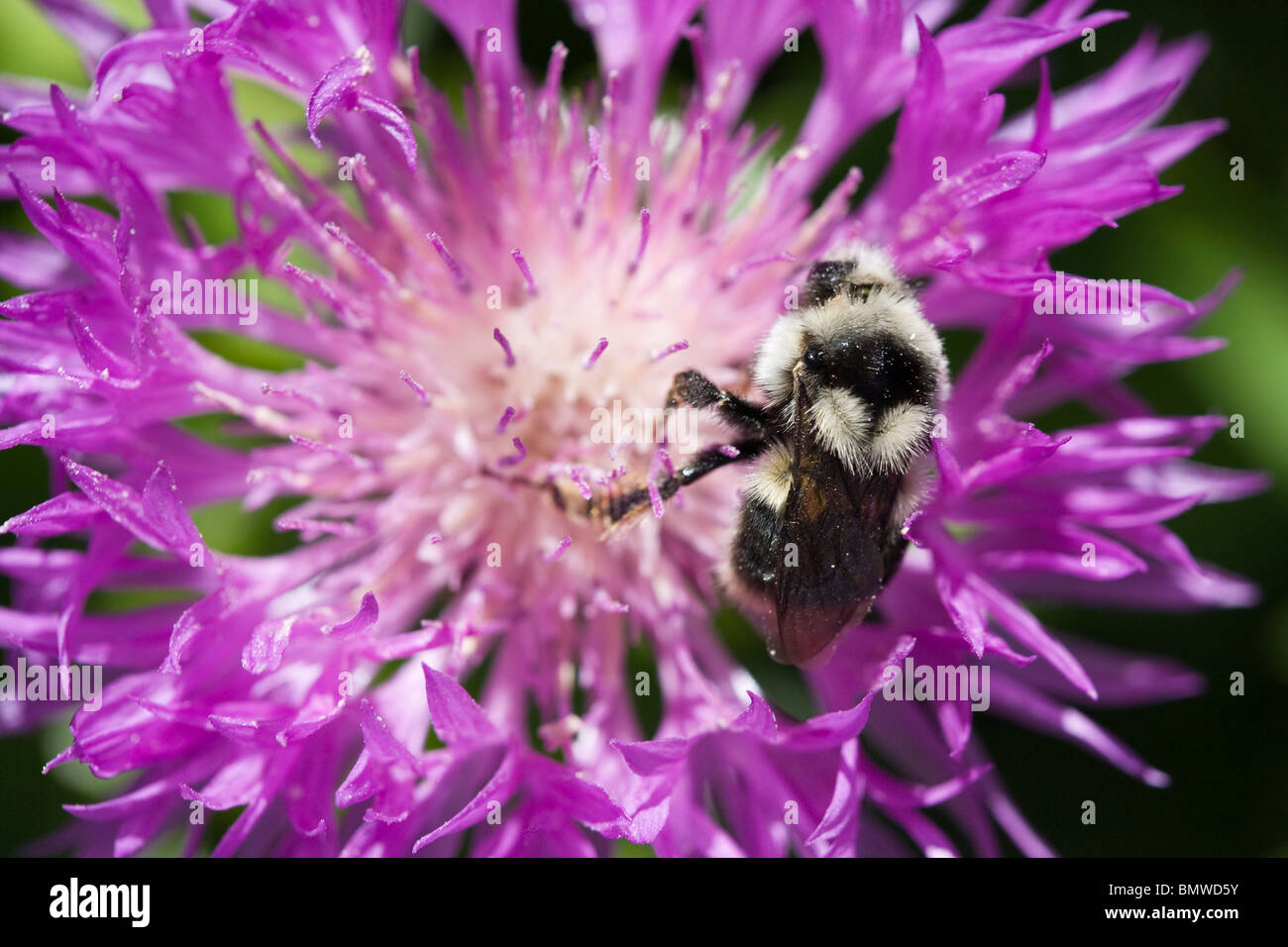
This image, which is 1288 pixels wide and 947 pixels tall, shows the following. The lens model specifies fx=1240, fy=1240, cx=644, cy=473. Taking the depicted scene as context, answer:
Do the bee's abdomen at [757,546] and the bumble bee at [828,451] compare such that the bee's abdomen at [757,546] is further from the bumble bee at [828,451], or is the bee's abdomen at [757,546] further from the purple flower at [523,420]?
the purple flower at [523,420]

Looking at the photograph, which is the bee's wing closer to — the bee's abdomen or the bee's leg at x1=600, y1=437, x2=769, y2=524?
the bee's abdomen

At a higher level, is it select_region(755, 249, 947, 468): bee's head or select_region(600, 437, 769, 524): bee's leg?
select_region(755, 249, 947, 468): bee's head

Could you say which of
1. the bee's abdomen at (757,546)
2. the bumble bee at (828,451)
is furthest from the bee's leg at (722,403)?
the bee's abdomen at (757,546)

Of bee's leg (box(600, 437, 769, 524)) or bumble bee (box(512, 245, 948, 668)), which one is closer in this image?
bumble bee (box(512, 245, 948, 668))

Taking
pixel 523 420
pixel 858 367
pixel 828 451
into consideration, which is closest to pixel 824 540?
pixel 828 451

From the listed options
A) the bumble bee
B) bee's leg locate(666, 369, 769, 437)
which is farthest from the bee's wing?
bee's leg locate(666, 369, 769, 437)
